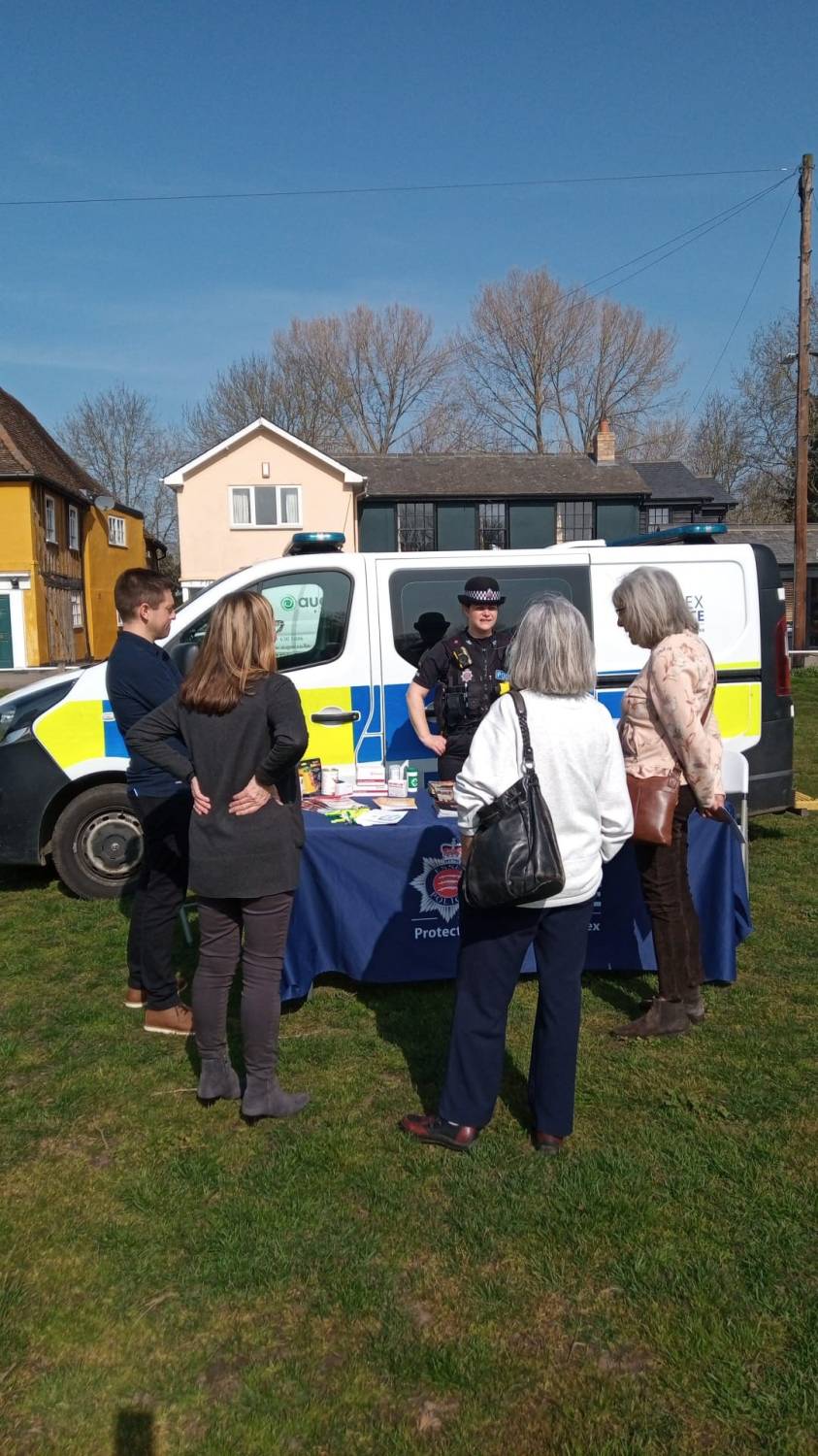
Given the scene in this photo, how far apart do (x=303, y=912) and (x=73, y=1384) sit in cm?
221

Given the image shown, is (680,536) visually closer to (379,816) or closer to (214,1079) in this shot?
(379,816)

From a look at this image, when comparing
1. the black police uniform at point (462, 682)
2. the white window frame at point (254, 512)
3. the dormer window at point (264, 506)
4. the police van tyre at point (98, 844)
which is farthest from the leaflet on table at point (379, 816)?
the dormer window at point (264, 506)

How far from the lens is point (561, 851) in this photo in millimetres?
3035

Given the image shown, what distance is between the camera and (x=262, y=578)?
6.27m

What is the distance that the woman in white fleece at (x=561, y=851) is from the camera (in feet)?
9.87

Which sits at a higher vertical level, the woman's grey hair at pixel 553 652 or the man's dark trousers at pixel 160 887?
the woman's grey hair at pixel 553 652

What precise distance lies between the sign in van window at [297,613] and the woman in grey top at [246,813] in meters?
2.76

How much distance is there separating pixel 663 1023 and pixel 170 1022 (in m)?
2.04

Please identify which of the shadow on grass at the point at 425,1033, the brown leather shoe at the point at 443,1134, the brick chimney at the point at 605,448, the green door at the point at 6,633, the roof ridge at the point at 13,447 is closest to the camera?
the brown leather shoe at the point at 443,1134

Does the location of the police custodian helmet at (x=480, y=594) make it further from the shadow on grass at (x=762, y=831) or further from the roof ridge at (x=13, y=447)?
the roof ridge at (x=13, y=447)

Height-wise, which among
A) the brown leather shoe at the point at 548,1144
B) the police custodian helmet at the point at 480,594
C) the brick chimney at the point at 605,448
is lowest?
the brown leather shoe at the point at 548,1144

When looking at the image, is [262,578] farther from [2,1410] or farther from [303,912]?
[2,1410]

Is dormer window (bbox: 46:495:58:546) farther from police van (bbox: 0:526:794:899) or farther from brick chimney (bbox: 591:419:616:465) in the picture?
police van (bbox: 0:526:794:899)

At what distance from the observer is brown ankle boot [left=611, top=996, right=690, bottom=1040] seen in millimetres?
4109
